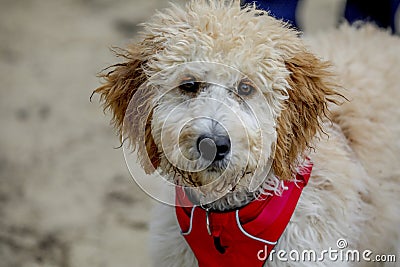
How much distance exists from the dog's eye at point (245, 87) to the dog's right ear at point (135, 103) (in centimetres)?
30

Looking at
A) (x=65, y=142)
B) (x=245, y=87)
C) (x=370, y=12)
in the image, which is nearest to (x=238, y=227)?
(x=245, y=87)

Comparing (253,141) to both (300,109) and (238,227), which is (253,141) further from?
(238,227)

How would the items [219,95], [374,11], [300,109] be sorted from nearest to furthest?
[219,95]
[300,109]
[374,11]

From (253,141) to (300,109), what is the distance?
308 millimetres

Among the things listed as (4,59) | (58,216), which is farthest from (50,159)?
(4,59)

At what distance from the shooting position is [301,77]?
101 inches

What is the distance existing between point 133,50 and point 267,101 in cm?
51

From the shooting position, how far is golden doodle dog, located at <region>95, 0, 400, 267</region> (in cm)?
241

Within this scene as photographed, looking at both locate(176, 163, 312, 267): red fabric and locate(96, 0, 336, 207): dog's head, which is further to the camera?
locate(176, 163, 312, 267): red fabric

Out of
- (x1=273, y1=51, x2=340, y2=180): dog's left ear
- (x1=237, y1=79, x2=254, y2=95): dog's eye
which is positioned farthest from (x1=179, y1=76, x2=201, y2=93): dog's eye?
(x1=273, y1=51, x2=340, y2=180): dog's left ear

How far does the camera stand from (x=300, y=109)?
8.55ft

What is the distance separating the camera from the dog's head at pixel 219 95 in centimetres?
237

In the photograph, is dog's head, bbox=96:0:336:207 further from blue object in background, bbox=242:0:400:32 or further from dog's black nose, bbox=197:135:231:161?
blue object in background, bbox=242:0:400:32

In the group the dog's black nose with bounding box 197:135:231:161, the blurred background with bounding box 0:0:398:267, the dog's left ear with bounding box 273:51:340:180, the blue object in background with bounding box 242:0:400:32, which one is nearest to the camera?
the dog's black nose with bounding box 197:135:231:161
